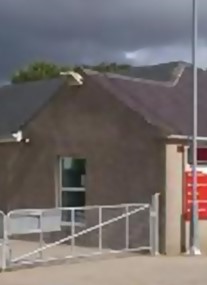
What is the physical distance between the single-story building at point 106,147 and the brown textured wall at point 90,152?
0.02m

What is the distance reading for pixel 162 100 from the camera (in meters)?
21.7

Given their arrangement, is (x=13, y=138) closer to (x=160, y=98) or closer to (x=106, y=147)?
(x=106, y=147)

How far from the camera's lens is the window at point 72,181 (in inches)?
851

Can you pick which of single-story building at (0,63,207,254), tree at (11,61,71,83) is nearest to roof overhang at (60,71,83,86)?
single-story building at (0,63,207,254)

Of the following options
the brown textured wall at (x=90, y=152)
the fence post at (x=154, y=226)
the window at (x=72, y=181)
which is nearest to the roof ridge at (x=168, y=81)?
the brown textured wall at (x=90, y=152)

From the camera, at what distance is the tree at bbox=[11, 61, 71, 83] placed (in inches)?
2234

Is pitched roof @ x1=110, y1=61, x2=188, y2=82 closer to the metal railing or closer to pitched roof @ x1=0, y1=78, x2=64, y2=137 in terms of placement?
pitched roof @ x1=0, y1=78, x2=64, y2=137

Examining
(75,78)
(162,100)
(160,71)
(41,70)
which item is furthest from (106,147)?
(41,70)

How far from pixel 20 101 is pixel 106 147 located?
908cm

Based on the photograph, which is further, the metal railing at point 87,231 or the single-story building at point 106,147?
the single-story building at point 106,147

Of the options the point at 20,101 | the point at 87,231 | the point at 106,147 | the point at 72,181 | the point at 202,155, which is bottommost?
the point at 87,231

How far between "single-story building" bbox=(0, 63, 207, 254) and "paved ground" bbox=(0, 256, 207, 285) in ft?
6.70

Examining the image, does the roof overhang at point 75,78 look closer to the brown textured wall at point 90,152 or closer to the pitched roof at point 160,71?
the brown textured wall at point 90,152

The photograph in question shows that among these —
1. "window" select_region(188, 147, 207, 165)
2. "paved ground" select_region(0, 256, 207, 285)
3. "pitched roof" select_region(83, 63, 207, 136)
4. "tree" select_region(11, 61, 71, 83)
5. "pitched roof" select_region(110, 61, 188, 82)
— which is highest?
"tree" select_region(11, 61, 71, 83)
